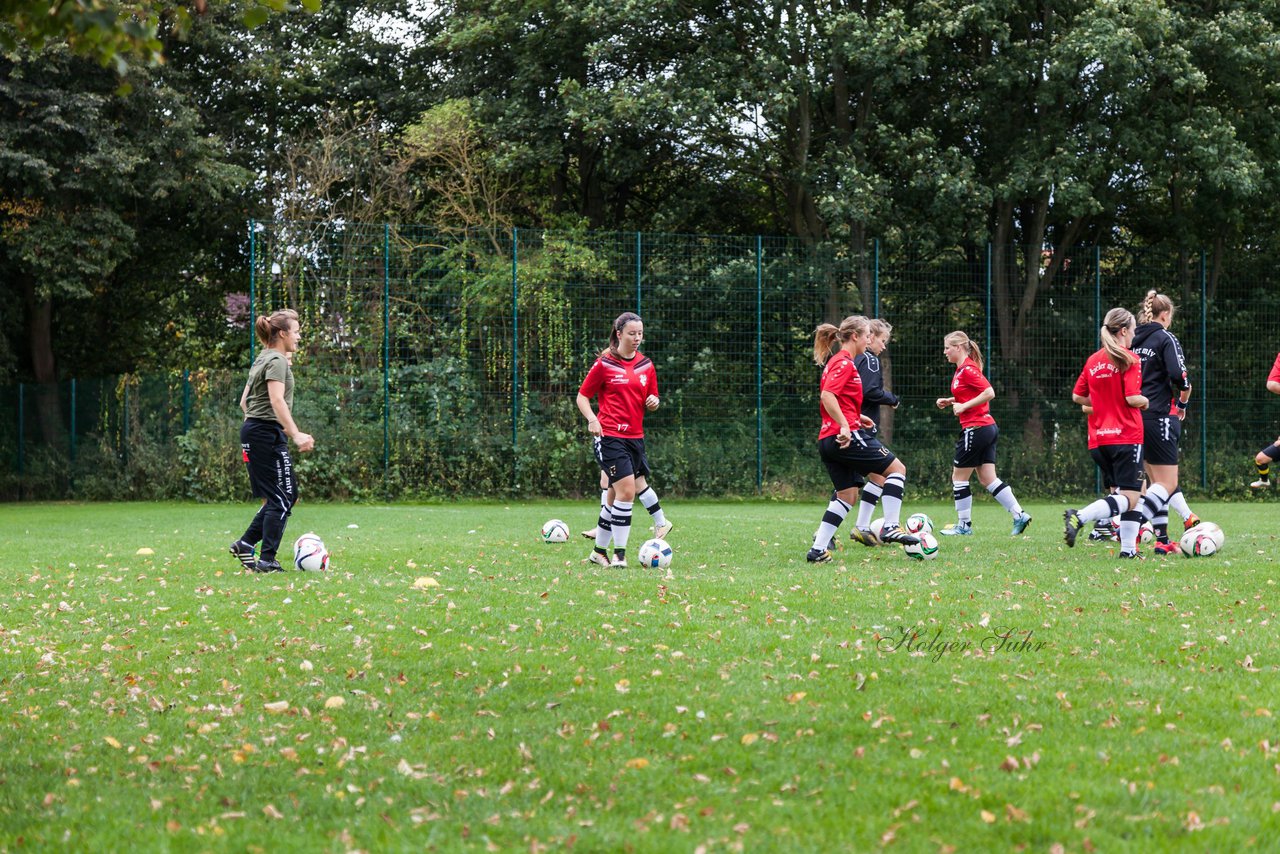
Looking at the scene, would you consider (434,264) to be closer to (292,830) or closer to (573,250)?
(573,250)

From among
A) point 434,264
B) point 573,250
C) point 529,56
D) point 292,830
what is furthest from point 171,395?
point 292,830

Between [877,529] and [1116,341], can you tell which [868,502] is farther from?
[1116,341]

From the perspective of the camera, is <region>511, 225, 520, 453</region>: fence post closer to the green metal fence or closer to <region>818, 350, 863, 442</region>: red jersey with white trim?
the green metal fence

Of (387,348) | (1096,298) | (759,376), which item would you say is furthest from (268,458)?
Result: (1096,298)

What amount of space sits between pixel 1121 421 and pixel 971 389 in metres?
2.66

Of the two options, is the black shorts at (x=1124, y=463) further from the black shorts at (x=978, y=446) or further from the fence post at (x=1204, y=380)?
the fence post at (x=1204, y=380)

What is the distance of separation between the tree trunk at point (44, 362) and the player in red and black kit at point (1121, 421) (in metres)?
20.9

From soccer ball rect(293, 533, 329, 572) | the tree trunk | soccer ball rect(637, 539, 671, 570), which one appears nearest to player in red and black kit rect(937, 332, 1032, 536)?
soccer ball rect(637, 539, 671, 570)

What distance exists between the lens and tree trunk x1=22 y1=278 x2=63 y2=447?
2567 cm

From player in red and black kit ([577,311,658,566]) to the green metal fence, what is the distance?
1137 cm

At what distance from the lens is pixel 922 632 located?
6477mm

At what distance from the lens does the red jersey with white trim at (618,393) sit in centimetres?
1048

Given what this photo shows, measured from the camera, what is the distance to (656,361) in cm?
2220

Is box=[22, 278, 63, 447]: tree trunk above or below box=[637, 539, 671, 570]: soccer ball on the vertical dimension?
above
